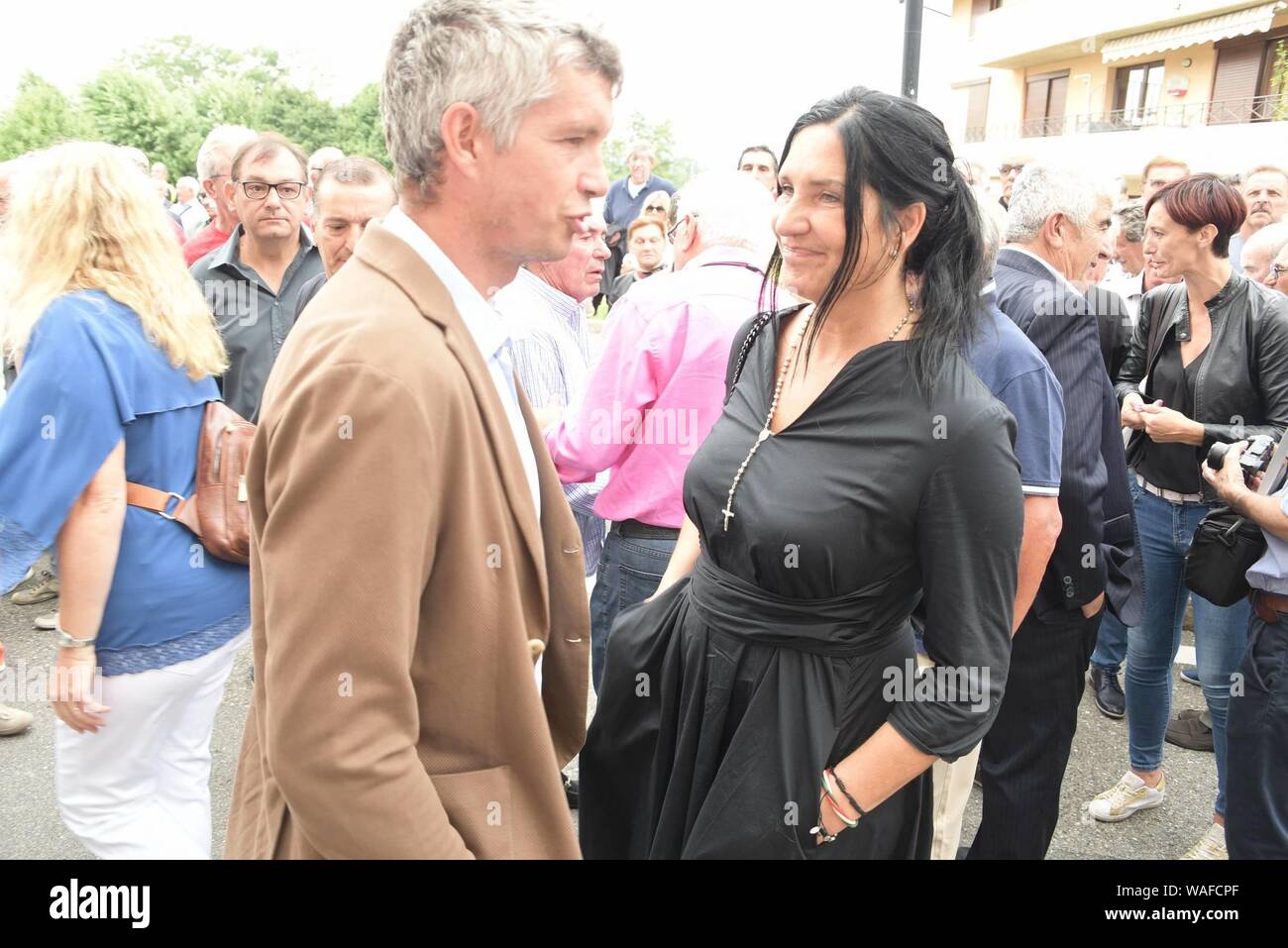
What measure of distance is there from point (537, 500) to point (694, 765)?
74 cm

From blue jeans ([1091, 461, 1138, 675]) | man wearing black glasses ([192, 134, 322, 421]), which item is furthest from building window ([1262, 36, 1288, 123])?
man wearing black glasses ([192, 134, 322, 421])

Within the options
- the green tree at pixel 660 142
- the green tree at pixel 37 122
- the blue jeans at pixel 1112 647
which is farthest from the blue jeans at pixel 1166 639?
the green tree at pixel 660 142

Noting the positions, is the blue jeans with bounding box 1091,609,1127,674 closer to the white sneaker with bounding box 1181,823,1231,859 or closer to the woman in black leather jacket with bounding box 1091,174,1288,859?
the woman in black leather jacket with bounding box 1091,174,1288,859

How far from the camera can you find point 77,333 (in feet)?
7.10

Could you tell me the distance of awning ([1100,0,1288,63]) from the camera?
22766 millimetres

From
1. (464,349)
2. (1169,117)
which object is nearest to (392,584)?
(464,349)

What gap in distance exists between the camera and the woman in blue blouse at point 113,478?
84.5 inches

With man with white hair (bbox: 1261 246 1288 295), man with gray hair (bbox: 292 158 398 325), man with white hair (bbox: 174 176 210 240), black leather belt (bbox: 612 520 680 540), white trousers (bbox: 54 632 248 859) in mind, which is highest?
man with white hair (bbox: 174 176 210 240)

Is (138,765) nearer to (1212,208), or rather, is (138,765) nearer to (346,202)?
(346,202)

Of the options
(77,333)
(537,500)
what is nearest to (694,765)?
(537,500)

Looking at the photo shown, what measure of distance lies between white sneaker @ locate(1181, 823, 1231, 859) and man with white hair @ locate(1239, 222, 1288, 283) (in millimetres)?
2867

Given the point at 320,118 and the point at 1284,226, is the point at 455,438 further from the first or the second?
the point at 320,118

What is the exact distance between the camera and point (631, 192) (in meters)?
10.7

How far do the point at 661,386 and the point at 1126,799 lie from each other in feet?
8.18
